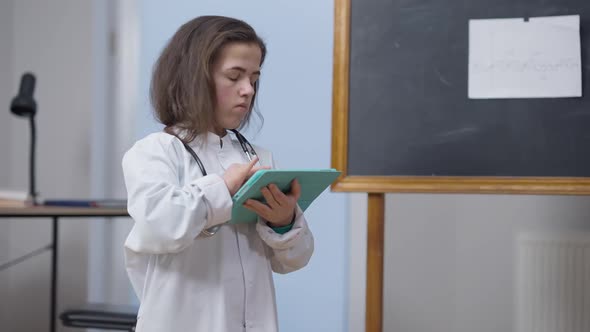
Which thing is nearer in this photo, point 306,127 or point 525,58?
point 525,58

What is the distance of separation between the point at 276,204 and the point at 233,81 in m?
0.27

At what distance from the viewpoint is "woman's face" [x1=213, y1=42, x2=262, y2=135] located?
127 cm

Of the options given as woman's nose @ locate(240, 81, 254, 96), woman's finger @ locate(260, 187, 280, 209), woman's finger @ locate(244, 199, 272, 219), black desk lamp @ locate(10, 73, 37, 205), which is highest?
black desk lamp @ locate(10, 73, 37, 205)

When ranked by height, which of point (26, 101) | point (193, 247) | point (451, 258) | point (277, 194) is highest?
point (26, 101)

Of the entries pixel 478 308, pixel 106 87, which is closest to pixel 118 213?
pixel 106 87

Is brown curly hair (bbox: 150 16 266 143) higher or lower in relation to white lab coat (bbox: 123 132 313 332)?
higher

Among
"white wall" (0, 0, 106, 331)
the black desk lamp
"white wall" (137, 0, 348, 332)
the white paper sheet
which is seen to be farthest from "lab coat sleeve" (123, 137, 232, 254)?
"white wall" (0, 0, 106, 331)

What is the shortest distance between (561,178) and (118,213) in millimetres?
1352

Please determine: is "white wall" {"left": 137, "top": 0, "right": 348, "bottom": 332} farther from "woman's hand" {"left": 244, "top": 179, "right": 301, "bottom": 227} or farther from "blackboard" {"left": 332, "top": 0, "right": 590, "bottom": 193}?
"woman's hand" {"left": 244, "top": 179, "right": 301, "bottom": 227}

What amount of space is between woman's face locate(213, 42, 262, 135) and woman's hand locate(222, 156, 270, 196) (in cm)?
14

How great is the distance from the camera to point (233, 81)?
4.19 feet

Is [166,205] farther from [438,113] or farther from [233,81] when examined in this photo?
[438,113]

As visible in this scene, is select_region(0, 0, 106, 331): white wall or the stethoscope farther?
select_region(0, 0, 106, 331): white wall

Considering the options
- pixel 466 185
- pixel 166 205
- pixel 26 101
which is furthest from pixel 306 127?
pixel 166 205
